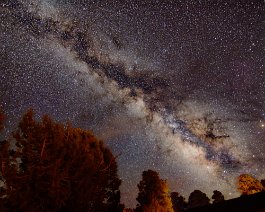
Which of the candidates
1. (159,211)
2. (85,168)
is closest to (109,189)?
(85,168)

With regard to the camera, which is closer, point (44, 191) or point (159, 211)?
point (44, 191)

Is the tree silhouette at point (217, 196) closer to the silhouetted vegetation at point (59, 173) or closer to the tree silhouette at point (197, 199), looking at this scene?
the tree silhouette at point (197, 199)

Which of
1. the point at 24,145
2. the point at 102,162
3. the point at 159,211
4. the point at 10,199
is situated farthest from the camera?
the point at 159,211

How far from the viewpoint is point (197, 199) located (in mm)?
52562

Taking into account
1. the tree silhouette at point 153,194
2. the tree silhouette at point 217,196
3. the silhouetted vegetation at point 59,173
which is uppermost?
the tree silhouette at point 217,196

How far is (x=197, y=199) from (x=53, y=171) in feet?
134

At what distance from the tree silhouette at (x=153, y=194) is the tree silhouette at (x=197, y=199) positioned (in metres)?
24.6

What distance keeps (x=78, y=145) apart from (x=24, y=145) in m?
2.65

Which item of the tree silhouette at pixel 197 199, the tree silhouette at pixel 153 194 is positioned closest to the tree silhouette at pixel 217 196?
the tree silhouette at pixel 197 199

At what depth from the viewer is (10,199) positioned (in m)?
15.6

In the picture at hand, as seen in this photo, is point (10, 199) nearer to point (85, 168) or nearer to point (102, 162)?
point (85, 168)

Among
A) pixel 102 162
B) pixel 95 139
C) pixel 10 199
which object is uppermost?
pixel 95 139

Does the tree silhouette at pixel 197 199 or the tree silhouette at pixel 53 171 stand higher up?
the tree silhouette at pixel 197 199

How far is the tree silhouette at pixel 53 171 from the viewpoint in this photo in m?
15.8
